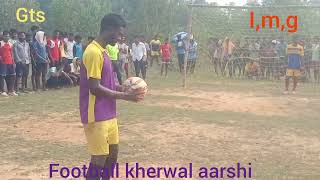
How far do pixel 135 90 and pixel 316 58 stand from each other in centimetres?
1394

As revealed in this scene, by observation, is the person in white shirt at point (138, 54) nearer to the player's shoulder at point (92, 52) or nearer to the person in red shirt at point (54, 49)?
the person in red shirt at point (54, 49)

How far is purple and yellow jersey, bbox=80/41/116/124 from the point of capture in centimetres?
404

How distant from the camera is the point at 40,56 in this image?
12875mm

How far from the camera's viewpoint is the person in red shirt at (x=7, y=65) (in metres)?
11.6

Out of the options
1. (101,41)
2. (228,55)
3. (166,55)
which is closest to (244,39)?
(228,55)

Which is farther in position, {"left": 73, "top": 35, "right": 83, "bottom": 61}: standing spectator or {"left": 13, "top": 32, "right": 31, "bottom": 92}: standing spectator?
{"left": 73, "top": 35, "right": 83, "bottom": 61}: standing spectator

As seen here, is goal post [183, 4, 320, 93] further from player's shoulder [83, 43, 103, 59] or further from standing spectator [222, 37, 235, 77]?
player's shoulder [83, 43, 103, 59]

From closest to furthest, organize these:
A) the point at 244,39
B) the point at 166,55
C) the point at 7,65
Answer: the point at 7,65
the point at 244,39
the point at 166,55

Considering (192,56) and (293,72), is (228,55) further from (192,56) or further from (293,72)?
(293,72)

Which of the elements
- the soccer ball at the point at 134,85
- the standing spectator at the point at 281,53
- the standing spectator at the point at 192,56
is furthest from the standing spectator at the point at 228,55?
the soccer ball at the point at 134,85

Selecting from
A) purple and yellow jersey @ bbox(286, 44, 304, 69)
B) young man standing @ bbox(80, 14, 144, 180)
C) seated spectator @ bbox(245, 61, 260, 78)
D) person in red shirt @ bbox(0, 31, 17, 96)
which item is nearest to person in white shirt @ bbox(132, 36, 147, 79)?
seated spectator @ bbox(245, 61, 260, 78)

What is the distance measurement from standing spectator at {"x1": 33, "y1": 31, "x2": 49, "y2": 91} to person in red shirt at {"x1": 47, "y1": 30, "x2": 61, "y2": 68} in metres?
0.37

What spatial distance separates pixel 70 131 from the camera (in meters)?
8.08

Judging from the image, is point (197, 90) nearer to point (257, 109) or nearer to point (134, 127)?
point (257, 109)
